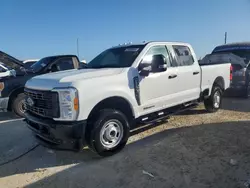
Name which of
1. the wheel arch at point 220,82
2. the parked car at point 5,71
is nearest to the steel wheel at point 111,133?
the wheel arch at point 220,82

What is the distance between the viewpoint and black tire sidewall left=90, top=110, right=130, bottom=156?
3.89 metres

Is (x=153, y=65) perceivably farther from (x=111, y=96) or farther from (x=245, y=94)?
(x=245, y=94)

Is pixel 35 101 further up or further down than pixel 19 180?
further up

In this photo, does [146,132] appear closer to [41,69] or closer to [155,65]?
[155,65]

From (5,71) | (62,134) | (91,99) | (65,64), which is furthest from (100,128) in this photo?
(5,71)

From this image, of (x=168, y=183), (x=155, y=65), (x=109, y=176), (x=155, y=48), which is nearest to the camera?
(x=168, y=183)

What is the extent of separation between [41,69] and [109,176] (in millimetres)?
5287

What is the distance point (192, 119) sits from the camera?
6.46 metres

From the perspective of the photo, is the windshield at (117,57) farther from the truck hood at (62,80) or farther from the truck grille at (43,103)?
the truck grille at (43,103)

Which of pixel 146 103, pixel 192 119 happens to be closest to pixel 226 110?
pixel 192 119

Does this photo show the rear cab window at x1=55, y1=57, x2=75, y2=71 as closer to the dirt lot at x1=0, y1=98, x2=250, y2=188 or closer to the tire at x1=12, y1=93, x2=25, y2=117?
the tire at x1=12, y1=93, x2=25, y2=117

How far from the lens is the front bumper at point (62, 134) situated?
365 cm

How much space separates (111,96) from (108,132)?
64cm

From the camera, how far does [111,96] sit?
13.4ft
